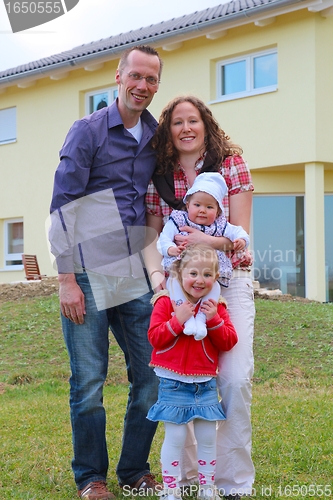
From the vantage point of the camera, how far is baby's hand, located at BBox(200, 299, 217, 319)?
360 centimetres

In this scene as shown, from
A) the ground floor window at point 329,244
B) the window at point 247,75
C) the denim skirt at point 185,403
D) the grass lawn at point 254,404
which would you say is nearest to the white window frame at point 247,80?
the window at point 247,75

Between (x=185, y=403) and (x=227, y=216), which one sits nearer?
(x=185, y=403)

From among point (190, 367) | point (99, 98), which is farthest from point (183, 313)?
point (99, 98)

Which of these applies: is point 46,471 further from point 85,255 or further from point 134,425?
point 85,255

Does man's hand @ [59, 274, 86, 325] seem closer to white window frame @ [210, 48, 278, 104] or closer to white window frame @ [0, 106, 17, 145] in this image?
white window frame @ [210, 48, 278, 104]

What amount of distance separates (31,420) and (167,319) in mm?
2844

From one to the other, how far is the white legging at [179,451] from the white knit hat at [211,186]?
119cm

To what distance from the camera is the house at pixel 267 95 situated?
1334 centimetres

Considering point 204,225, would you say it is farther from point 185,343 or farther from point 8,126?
point 8,126

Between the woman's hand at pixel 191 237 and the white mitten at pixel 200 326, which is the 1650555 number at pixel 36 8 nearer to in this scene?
the woman's hand at pixel 191 237

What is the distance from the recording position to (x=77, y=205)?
12.9ft

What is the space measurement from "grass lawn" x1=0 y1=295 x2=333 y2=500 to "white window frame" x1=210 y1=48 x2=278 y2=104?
191 inches

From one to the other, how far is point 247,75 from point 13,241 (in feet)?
27.6

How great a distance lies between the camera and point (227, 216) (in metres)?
3.94
